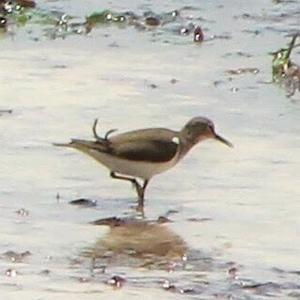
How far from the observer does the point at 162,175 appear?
26.5 feet

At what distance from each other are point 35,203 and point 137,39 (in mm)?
4350

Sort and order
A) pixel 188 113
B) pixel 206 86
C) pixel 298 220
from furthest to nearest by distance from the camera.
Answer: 1. pixel 206 86
2. pixel 188 113
3. pixel 298 220

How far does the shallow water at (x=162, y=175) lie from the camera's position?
633 cm

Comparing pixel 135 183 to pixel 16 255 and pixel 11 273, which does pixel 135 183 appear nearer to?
pixel 16 255

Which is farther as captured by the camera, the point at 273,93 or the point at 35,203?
the point at 273,93

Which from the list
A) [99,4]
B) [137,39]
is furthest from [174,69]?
[99,4]

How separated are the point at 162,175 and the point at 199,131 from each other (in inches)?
10.5

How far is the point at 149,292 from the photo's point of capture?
6.10 meters

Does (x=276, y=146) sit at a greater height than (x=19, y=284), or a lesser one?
greater

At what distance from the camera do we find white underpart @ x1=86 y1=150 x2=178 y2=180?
767 cm

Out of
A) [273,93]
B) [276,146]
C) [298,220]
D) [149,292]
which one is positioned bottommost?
[149,292]

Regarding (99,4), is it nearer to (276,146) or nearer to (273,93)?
(273,93)

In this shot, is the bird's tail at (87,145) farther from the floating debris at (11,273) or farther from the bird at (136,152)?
the floating debris at (11,273)

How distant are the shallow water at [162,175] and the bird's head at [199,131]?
129mm
